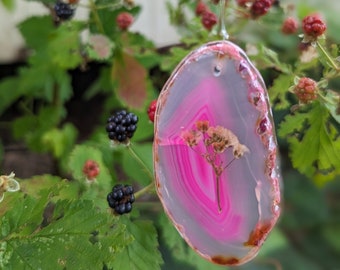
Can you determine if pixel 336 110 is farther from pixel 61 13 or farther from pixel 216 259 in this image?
pixel 61 13

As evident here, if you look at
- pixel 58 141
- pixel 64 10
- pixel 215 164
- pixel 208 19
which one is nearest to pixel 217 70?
pixel 215 164

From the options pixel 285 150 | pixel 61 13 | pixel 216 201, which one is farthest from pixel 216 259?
pixel 285 150

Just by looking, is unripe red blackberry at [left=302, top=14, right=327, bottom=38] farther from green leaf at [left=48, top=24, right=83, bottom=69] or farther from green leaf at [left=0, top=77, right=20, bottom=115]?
green leaf at [left=0, top=77, right=20, bottom=115]

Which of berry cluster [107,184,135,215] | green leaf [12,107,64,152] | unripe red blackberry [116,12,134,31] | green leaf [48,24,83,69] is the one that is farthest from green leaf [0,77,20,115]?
berry cluster [107,184,135,215]

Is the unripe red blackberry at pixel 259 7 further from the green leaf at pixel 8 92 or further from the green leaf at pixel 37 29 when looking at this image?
the green leaf at pixel 8 92

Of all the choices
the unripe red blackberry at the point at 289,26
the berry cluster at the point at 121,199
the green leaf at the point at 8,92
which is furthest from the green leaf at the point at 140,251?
the green leaf at the point at 8,92

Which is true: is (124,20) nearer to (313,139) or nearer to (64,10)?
(64,10)
